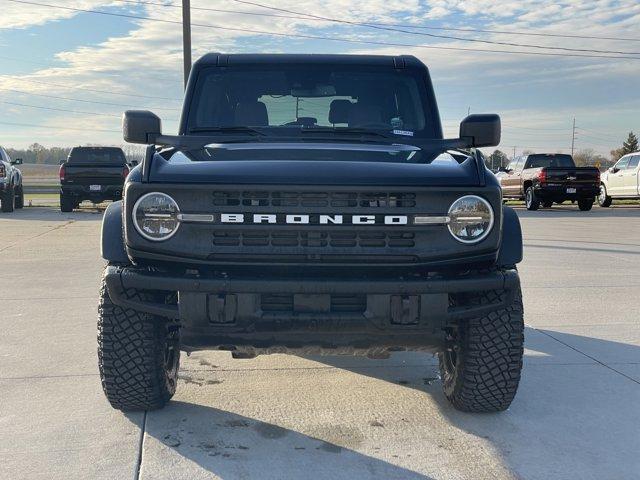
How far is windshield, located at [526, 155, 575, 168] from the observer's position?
863 inches

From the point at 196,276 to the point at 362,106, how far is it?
6.49 ft

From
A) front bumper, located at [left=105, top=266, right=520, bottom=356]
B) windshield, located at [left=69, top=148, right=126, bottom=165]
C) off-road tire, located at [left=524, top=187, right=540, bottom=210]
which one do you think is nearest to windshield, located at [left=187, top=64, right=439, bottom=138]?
front bumper, located at [left=105, top=266, right=520, bottom=356]

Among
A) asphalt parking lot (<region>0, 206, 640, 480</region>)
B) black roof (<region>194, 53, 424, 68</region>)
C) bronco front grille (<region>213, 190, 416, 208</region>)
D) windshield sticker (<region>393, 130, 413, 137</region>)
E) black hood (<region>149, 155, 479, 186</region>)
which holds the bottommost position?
asphalt parking lot (<region>0, 206, 640, 480</region>)

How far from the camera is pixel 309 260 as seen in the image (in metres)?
3.05

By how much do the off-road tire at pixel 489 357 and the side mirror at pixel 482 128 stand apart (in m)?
1.14

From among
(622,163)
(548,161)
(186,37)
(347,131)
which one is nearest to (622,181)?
(622,163)

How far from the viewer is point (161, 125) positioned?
4.27 m

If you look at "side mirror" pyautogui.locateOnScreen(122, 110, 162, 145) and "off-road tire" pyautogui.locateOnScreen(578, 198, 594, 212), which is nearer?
"side mirror" pyautogui.locateOnScreen(122, 110, 162, 145)

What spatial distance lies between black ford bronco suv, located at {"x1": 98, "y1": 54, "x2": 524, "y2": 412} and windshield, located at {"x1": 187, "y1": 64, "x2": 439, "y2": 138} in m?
0.91

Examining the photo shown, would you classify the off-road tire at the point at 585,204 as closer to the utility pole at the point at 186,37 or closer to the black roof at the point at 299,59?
the utility pole at the point at 186,37

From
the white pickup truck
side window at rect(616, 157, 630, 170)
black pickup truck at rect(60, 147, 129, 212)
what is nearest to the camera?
black pickup truck at rect(60, 147, 129, 212)

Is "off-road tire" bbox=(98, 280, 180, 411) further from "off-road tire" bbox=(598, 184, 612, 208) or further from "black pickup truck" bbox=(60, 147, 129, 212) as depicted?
"off-road tire" bbox=(598, 184, 612, 208)

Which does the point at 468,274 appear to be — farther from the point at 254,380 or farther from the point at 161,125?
the point at 161,125

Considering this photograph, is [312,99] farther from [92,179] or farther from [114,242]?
[92,179]
